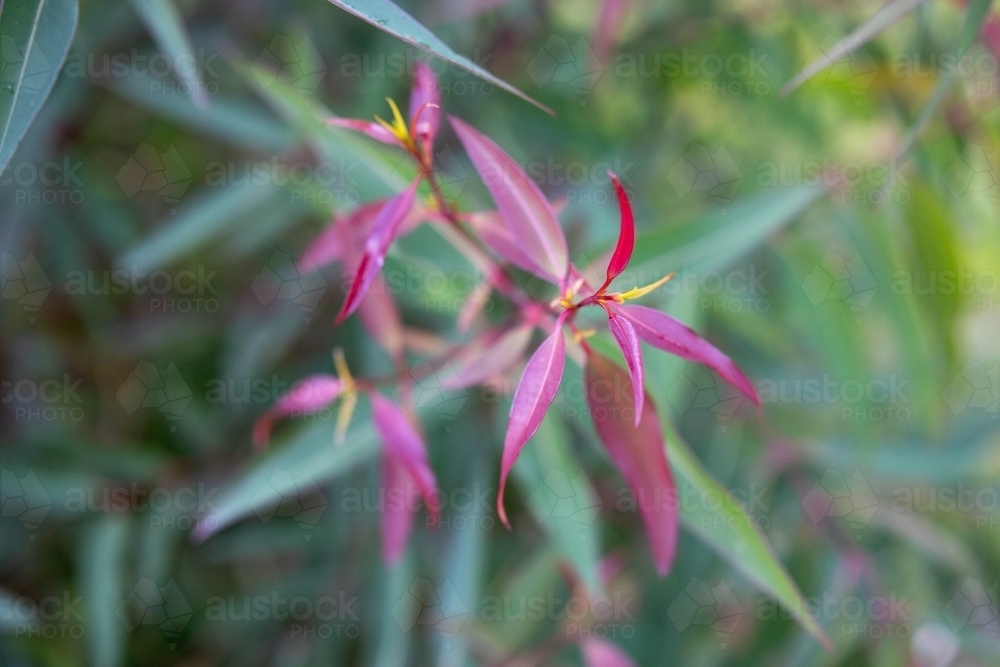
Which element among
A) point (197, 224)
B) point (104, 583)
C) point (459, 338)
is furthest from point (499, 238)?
point (104, 583)

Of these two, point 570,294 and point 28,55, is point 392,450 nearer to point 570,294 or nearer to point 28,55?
point 570,294

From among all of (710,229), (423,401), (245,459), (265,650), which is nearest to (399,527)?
(423,401)

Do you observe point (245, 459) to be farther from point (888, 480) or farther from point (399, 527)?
point (888, 480)

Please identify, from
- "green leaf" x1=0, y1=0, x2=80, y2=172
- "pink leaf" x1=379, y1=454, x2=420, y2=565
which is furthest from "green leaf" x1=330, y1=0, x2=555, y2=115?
"pink leaf" x1=379, y1=454, x2=420, y2=565

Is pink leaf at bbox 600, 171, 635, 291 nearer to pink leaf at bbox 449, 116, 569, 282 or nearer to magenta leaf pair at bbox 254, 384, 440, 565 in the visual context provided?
pink leaf at bbox 449, 116, 569, 282

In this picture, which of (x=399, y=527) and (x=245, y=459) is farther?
(x=245, y=459)
